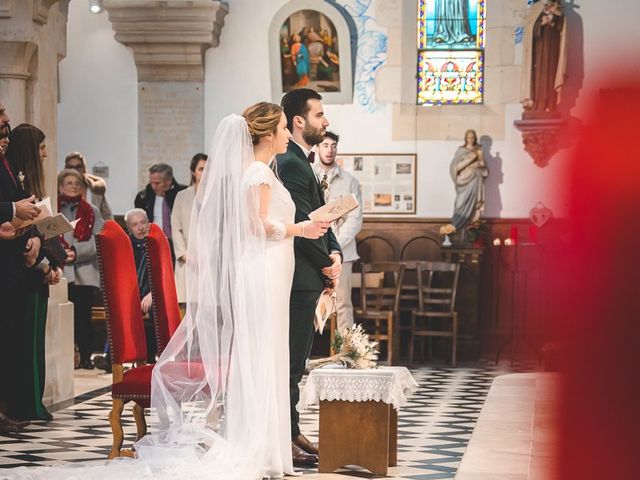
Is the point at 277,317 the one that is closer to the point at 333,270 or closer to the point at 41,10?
the point at 333,270

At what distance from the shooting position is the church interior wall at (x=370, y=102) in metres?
12.1

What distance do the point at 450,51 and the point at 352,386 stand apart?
818 centimetres

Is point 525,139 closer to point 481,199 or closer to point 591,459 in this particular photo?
point 481,199

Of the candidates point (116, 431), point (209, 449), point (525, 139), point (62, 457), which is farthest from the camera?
point (525, 139)

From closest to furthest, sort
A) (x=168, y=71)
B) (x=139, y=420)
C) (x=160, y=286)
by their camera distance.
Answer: (x=139, y=420)
(x=160, y=286)
(x=168, y=71)

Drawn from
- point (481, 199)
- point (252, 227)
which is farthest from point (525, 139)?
point (252, 227)

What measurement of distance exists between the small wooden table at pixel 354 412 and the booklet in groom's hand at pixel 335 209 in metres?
0.68

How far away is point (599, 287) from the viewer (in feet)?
1.78

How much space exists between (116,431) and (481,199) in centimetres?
745

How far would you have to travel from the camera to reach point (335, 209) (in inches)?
196

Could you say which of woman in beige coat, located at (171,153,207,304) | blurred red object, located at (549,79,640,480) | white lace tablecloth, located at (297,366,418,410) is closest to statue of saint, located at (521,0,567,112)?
woman in beige coat, located at (171,153,207,304)

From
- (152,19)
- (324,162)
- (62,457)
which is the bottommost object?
(62,457)

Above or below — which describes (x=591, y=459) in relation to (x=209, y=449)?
above

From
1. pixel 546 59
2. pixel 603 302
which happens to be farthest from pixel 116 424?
pixel 546 59
